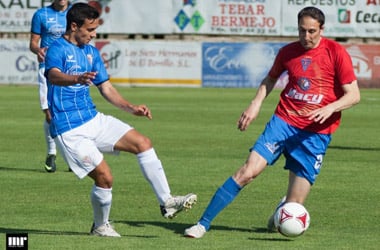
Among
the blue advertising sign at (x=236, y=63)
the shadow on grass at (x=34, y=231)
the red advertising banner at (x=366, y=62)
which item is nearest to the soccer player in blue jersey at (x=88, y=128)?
the shadow on grass at (x=34, y=231)

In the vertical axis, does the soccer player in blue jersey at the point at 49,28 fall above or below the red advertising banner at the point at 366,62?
above

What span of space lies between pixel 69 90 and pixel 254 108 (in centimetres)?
164

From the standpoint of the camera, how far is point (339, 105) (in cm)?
935

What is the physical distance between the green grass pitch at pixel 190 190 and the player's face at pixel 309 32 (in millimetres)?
1695

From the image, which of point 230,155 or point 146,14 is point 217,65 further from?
point 230,155

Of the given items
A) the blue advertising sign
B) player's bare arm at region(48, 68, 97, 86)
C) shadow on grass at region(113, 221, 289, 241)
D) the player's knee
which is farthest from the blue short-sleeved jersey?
the blue advertising sign

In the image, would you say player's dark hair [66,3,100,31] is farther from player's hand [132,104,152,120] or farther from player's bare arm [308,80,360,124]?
player's bare arm [308,80,360,124]

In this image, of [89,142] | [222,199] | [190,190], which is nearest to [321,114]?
[222,199]

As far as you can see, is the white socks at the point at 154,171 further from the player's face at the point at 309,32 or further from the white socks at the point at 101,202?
the player's face at the point at 309,32

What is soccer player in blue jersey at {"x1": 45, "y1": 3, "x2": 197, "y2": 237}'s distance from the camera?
376 inches

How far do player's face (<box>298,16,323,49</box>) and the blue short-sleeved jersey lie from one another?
184 cm

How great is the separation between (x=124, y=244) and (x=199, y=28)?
3440cm

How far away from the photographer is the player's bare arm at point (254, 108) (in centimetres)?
945

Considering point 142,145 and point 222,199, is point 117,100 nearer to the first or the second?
point 142,145
